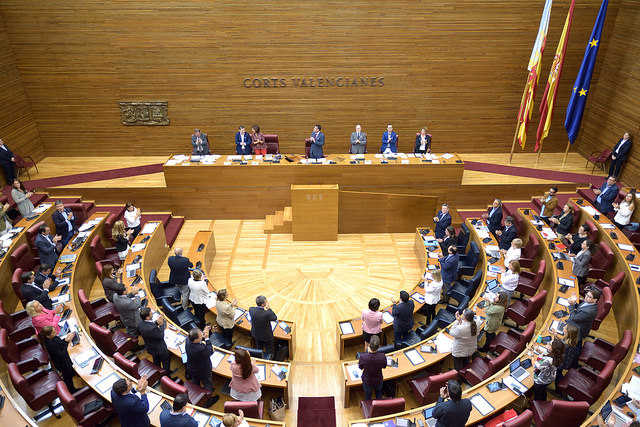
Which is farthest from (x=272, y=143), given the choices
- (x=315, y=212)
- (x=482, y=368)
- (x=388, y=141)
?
(x=482, y=368)

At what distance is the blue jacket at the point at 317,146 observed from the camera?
1132cm

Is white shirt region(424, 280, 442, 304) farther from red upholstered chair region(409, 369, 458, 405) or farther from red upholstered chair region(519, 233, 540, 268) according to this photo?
red upholstered chair region(519, 233, 540, 268)

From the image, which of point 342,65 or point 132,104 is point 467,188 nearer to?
point 342,65

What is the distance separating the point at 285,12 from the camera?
11820 millimetres

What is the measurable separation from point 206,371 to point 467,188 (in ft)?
27.0

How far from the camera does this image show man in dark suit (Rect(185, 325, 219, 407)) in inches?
229

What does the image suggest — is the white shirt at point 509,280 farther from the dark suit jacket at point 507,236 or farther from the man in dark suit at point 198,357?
the man in dark suit at point 198,357

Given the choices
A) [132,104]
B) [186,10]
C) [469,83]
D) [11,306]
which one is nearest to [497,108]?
[469,83]

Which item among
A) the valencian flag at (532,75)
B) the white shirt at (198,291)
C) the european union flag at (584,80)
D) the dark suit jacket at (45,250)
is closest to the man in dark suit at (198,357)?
the white shirt at (198,291)

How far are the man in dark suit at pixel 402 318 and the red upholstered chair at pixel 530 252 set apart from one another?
3247 mm

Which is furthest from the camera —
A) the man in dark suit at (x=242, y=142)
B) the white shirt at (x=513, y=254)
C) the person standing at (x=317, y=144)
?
the man in dark suit at (x=242, y=142)

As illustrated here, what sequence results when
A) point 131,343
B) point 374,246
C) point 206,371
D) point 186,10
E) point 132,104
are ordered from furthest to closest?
point 132,104 < point 186,10 < point 374,246 < point 131,343 < point 206,371

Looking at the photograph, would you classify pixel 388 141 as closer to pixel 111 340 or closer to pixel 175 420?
pixel 111 340

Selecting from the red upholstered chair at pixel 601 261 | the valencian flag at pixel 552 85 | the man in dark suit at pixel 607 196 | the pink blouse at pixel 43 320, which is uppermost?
the valencian flag at pixel 552 85
